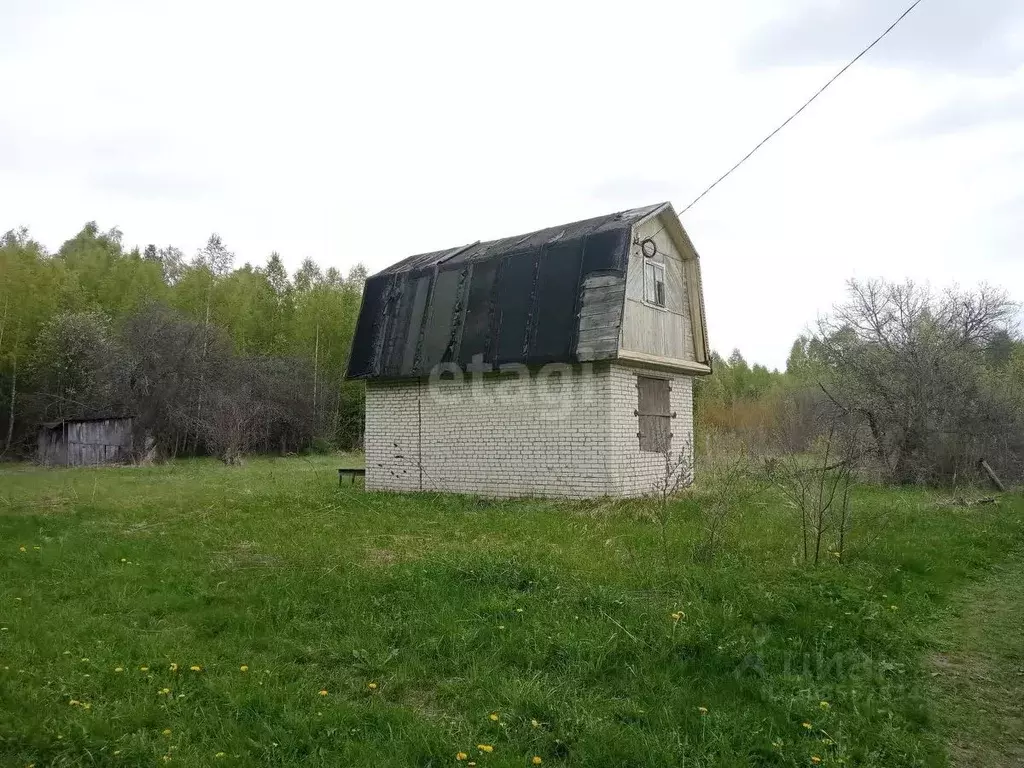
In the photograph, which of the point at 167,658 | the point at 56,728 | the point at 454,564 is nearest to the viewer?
the point at 56,728

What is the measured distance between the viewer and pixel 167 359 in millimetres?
25578

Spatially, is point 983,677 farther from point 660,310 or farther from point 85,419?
point 85,419

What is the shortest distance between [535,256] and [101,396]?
22.4 m

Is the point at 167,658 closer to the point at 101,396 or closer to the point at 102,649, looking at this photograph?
the point at 102,649

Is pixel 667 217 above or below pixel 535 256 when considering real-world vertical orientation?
above

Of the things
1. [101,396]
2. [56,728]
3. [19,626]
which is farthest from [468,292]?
[101,396]

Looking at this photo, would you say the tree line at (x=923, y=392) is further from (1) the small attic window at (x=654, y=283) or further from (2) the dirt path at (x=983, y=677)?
(2) the dirt path at (x=983, y=677)

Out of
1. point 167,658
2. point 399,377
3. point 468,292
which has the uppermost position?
point 468,292

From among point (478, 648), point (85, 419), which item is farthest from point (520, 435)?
point (85, 419)

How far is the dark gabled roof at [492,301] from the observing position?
1118 cm

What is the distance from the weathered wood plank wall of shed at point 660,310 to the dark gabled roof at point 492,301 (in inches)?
22.0

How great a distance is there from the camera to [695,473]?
13.3 meters

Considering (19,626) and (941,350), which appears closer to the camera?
(19,626)

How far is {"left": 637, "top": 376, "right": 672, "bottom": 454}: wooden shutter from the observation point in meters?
11.7
